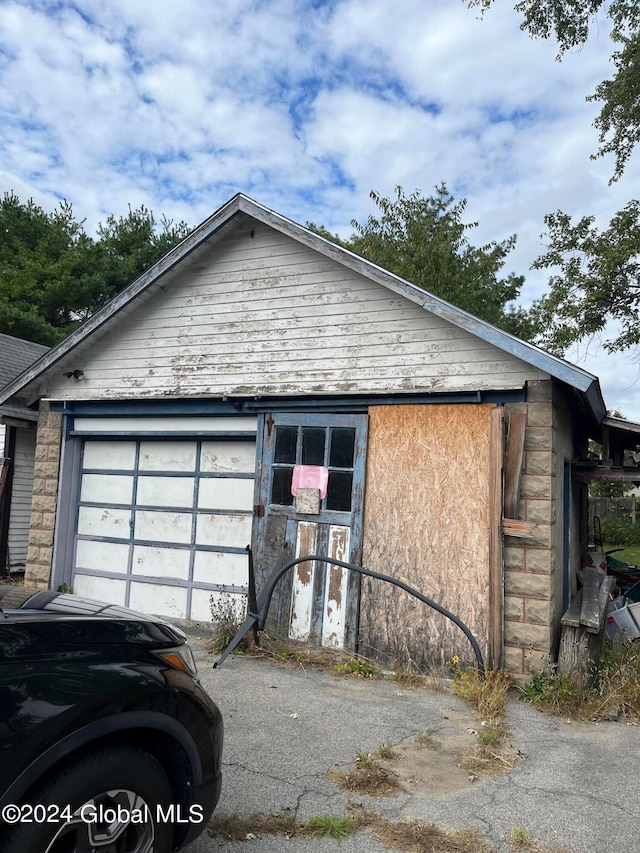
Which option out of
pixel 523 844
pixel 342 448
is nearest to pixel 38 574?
pixel 342 448

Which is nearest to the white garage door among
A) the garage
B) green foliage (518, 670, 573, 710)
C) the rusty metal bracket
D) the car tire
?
the garage

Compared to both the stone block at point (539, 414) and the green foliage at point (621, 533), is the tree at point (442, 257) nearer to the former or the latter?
the green foliage at point (621, 533)

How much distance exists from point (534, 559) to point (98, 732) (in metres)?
4.78

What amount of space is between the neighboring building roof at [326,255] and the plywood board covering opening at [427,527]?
0.76 meters

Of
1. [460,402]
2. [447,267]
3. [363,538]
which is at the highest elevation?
[447,267]

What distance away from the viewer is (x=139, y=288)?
8031 millimetres

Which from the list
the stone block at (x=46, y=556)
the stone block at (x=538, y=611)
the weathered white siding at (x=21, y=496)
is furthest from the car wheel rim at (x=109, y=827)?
the weathered white siding at (x=21, y=496)

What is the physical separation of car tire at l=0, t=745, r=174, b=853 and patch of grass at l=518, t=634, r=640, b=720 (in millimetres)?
4028

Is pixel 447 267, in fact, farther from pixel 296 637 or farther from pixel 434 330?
pixel 296 637

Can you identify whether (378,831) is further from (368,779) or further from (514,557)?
(514,557)

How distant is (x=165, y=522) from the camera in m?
8.55

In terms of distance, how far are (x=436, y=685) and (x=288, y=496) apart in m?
2.48

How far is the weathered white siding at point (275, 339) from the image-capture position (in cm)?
686

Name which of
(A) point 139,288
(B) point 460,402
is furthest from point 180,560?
(B) point 460,402
